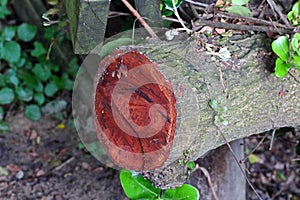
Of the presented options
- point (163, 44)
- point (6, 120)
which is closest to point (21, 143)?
point (6, 120)

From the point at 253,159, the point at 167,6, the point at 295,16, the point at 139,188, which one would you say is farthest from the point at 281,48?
the point at 253,159

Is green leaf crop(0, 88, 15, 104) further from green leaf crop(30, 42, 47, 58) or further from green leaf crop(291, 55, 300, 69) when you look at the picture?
green leaf crop(291, 55, 300, 69)

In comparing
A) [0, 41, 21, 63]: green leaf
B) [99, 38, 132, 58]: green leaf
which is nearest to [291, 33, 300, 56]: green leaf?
[99, 38, 132, 58]: green leaf

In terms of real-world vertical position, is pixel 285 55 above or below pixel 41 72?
above

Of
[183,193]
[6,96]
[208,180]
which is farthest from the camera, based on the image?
[6,96]

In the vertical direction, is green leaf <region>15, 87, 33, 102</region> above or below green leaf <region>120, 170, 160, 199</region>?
below

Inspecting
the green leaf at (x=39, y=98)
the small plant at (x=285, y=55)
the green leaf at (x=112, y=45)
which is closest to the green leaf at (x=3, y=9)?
the green leaf at (x=39, y=98)

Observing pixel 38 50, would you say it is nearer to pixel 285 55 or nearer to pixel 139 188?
pixel 139 188
